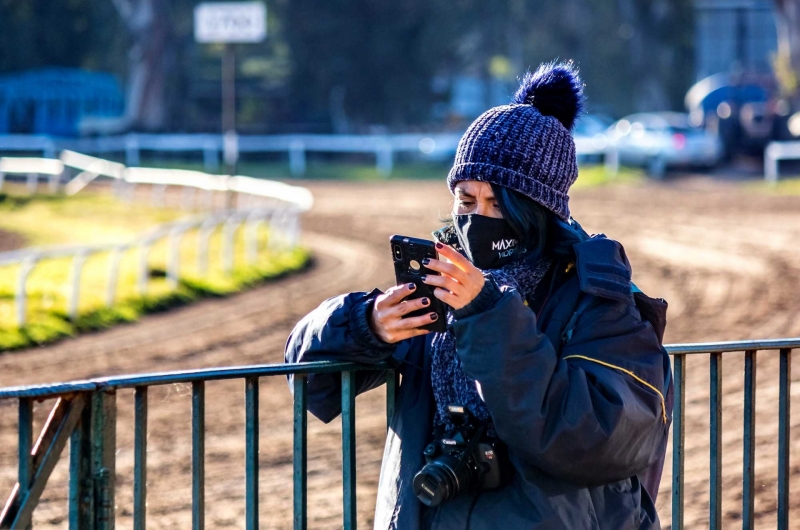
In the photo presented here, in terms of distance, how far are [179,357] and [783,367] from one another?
684 cm

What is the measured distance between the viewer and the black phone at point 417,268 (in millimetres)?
2467

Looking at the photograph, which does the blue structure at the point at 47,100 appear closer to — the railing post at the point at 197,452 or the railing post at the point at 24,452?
the railing post at the point at 197,452

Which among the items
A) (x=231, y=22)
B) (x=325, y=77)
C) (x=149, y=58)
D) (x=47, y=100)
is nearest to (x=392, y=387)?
(x=231, y=22)

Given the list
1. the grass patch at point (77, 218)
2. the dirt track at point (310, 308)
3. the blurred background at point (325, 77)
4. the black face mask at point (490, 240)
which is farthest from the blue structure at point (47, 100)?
the black face mask at point (490, 240)

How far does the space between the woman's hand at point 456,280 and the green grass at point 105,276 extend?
26.7ft

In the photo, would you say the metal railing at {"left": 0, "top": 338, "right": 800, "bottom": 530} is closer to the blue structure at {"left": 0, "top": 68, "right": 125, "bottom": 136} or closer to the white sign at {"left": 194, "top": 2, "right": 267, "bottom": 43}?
the white sign at {"left": 194, "top": 2, "right": 267, "bottom": 43}

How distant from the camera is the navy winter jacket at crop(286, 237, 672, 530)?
93.3 inches

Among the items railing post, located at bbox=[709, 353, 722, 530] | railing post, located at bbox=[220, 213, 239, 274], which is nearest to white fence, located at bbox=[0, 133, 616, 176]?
railing post, located at bbox=[220, 213, 239, 274]

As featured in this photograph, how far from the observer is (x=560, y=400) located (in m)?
2.41

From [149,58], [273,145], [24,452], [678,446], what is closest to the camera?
[24,452]

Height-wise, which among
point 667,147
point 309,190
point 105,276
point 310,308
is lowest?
point 310,308

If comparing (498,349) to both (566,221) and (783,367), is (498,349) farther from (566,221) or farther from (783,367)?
(783,367)

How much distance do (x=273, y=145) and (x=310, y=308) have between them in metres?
19.7

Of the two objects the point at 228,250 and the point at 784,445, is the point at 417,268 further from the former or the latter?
the point at 228,250
